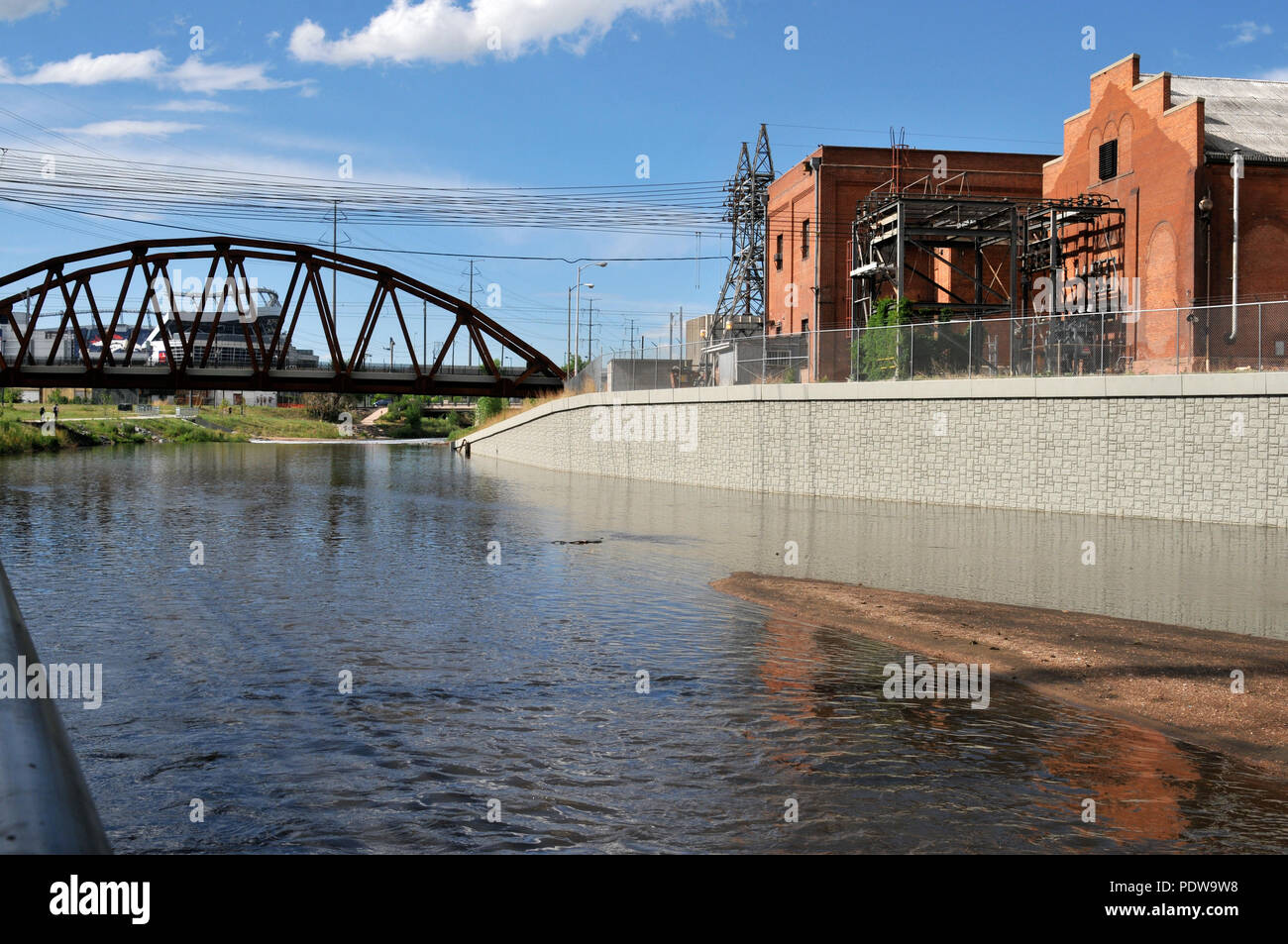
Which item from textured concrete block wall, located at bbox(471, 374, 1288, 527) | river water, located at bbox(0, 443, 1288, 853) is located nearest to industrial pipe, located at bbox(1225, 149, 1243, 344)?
textured concrete block wall, located at bbox(471, 374, 1288, 527)

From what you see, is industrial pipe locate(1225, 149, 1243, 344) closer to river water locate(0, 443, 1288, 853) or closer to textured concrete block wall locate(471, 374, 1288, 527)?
textured concrete block wall locate(471, 374, 1288, 527)

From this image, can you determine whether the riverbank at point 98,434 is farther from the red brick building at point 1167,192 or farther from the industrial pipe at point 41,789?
the industrial pipe at point 41,789

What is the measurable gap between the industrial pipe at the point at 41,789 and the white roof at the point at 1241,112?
128ft

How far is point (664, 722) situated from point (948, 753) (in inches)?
92.3

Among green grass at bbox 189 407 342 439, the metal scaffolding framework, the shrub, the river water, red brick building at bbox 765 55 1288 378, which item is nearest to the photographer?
the river water

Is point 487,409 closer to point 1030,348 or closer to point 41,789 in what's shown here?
point 1030,348

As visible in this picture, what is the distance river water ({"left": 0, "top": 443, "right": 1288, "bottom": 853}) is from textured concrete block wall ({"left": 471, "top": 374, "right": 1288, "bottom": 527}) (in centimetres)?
199

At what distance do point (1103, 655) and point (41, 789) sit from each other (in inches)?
424

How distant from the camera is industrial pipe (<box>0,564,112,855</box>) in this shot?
8.80 ft

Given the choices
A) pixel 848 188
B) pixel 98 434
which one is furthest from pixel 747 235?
pixel 98 434

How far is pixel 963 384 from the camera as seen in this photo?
95.8 feet

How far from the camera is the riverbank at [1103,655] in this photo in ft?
29.8

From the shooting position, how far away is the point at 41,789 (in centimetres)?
283
